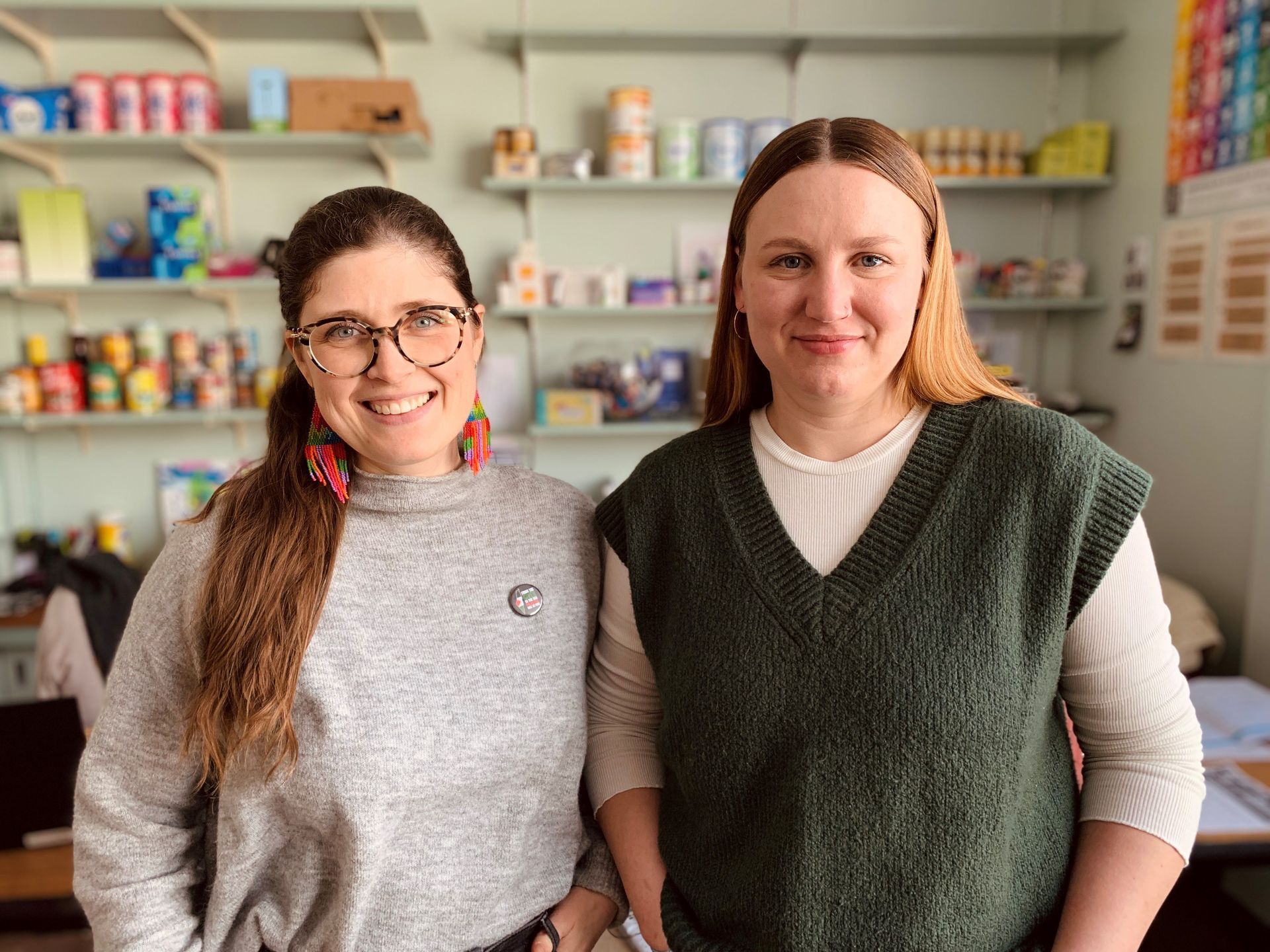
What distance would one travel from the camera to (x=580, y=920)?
1058 millimetres

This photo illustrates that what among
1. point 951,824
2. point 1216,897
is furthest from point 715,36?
point 1216,897

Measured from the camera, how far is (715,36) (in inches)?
118

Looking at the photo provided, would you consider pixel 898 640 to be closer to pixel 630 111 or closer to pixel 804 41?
pixel 630 111

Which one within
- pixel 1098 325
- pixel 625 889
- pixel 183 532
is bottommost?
pixel 625 889

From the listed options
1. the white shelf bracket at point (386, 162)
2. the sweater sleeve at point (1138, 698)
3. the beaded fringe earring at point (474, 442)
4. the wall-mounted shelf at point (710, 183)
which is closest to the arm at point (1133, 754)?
the sweater sleeve at point (1138, 698)

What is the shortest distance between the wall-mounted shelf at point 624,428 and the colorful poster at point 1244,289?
63.5 inches

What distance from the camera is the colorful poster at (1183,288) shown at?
8.41ft

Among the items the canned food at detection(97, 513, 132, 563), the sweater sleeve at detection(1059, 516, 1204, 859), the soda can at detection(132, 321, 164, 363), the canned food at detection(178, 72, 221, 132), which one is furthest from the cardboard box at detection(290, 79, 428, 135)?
the sweater sleeve at detection(1059, 516, 1204, 859)

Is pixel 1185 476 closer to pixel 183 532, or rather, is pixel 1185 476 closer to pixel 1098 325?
pixel 1098 325

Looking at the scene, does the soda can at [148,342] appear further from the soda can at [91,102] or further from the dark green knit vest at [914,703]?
the dark green knit vest at [914,703]

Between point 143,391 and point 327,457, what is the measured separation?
2466 mm

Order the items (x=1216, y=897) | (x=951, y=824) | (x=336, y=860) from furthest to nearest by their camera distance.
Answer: (x=1216, y=897)
(x=336, y=860)
(x=951, y=824)

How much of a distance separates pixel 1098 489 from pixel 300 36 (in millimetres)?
3179

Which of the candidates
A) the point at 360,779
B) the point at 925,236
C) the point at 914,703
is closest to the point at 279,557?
the point at 360,779
